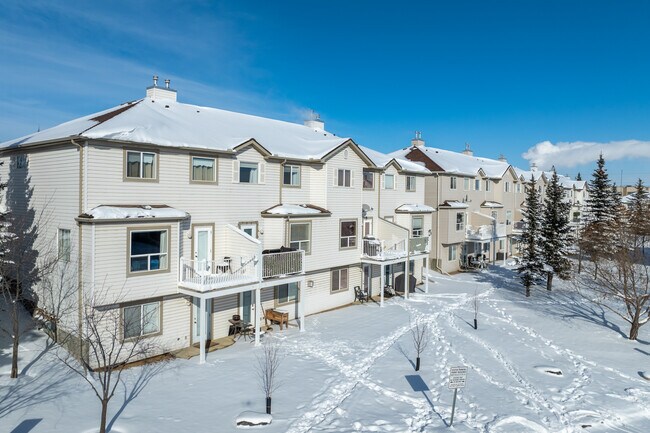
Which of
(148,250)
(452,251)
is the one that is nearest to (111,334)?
(148,250)

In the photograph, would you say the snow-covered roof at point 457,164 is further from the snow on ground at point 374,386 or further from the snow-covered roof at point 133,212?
the snow-covered roof at point 133,212

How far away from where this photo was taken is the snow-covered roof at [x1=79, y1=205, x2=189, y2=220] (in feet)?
49.3

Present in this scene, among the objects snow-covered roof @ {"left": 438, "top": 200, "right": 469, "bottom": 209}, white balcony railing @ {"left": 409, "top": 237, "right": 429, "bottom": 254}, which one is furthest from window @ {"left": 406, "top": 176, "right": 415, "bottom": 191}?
snow-covered roof @ {"left": 438, "top": 200, "right": 469, "bottom": 209}

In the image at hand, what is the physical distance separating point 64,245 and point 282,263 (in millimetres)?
8779

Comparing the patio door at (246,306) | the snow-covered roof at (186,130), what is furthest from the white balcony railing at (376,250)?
the patio door at (246,306)

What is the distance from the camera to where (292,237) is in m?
22.4

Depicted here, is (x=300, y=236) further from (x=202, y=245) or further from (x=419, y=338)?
(x=419, y=338)

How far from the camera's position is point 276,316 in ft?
69.4

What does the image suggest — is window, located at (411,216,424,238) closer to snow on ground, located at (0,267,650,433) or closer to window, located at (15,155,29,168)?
snow on ground, located at (0,267,650,433)

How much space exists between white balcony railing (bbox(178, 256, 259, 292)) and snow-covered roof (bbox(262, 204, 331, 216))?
127 inches

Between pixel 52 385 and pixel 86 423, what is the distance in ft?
10.3

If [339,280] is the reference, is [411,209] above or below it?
above

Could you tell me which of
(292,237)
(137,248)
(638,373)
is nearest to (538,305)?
(638,373)

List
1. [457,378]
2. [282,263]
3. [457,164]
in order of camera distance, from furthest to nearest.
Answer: [457,164]
[282,263]
[457,378]
